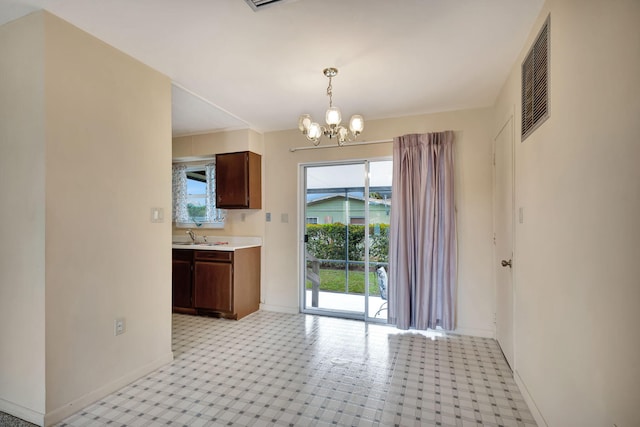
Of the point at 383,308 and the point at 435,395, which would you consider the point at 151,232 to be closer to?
the point at 435,395

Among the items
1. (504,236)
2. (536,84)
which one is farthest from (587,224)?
(504,236)

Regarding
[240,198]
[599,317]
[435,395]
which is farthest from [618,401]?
[240,198]

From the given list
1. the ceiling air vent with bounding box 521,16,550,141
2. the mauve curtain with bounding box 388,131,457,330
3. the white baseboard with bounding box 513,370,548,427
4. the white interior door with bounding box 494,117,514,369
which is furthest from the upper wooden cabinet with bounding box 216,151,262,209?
the white baseboard with bounding box 513,370,548,427

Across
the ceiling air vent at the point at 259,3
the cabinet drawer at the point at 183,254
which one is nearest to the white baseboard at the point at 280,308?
the cabinet drawer at the point at 183,254

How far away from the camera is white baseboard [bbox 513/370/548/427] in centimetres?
178

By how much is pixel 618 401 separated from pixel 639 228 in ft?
2.05

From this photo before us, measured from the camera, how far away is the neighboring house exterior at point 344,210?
12.3 ft

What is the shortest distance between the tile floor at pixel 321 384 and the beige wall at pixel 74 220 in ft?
1.07

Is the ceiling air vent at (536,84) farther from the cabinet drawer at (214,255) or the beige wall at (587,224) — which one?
the cabinet drawer at (214,255)

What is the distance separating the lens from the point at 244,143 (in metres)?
4.05

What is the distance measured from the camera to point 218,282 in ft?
12.3

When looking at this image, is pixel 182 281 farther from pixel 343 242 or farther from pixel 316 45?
pixel 316 45

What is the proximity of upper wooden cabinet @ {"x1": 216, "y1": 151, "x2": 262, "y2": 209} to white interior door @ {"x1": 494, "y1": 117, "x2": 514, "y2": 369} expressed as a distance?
2.94 m

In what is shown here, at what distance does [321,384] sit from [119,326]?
62.7 inches
